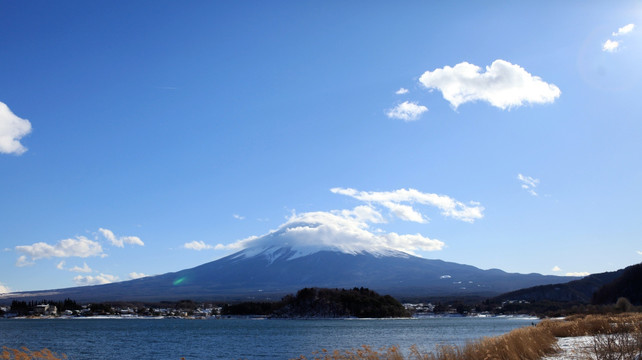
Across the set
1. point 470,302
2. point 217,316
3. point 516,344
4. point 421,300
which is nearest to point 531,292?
point 470,302

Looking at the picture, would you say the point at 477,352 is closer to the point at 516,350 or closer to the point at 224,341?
the point at 516,350

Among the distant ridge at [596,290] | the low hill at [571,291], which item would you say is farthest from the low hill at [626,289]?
the low hill at [571,291]

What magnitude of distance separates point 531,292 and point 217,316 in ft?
315

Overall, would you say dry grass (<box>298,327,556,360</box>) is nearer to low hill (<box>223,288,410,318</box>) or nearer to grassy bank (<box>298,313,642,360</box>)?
grassy bank (<box>298,313,642,360</box>)

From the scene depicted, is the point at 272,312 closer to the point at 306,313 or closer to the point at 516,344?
the point at 306,313

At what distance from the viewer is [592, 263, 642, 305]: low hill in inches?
3246

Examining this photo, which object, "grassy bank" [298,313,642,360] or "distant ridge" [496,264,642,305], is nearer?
"grassy bank" [298,313,642,360]

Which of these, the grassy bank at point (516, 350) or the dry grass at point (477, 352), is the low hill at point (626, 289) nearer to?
the grassy bank at point (516, 350)

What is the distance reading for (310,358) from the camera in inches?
1222

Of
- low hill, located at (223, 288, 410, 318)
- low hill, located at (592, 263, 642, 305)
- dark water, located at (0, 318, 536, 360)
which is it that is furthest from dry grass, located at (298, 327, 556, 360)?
low hill, located at (223, 288, 410, 318)

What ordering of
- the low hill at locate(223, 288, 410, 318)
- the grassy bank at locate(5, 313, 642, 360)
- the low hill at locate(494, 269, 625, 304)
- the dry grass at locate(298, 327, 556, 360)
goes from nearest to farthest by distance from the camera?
the grassy bank at locate(5, 313, 642, 360), the dry grass at locate(298, 327, 556, 360), the low hill at locate(223, 288, 410, 318), the low hill at locate(494, 269, 625, 304)

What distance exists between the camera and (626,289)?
282 feet

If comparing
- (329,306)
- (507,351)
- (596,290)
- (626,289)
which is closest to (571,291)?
(596,290)

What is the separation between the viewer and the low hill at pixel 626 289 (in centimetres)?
8244
